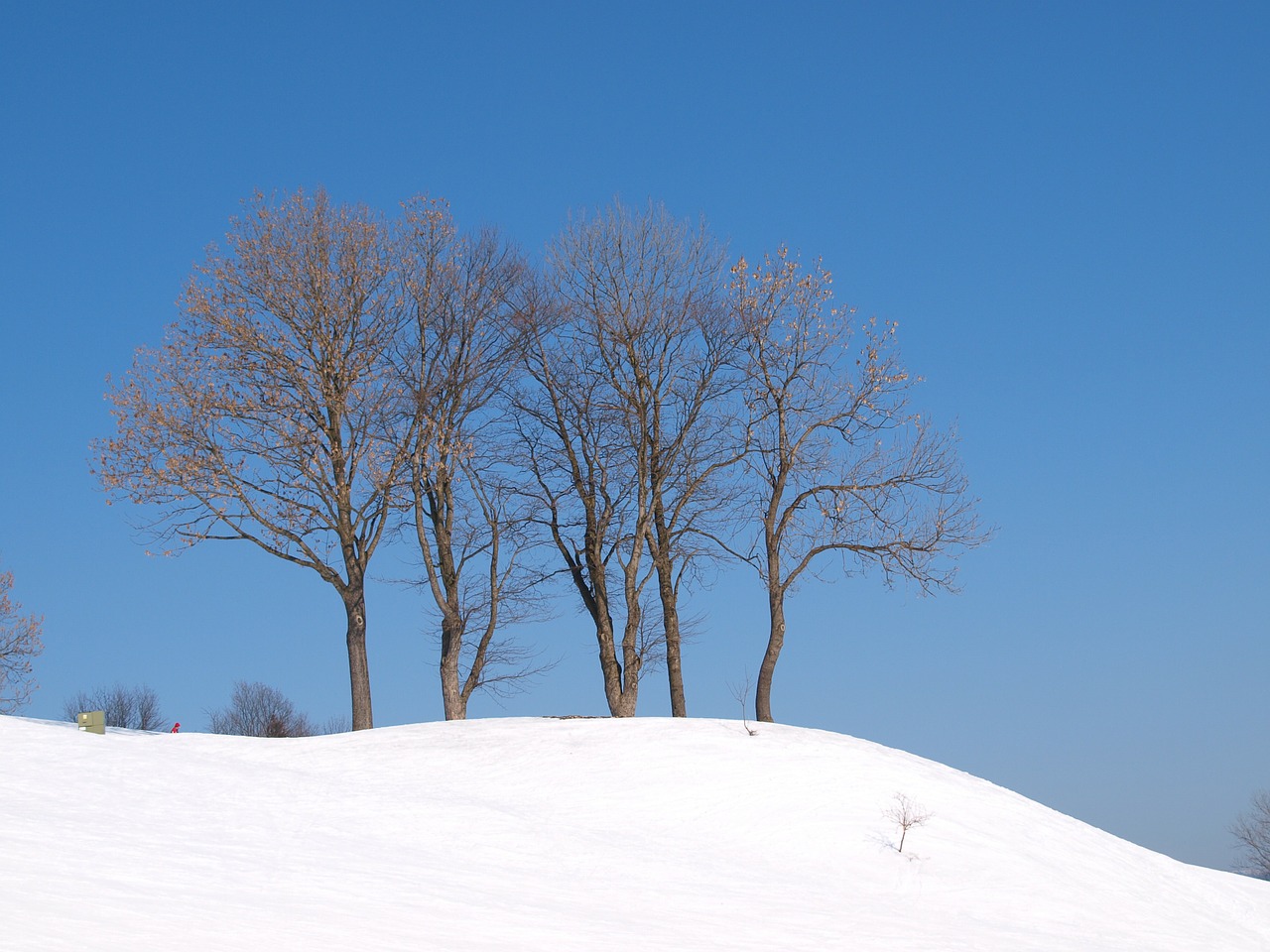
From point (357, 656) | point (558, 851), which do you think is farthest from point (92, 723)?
point (558, 851)

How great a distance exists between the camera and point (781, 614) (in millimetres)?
26500

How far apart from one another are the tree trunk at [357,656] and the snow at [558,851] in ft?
8.70

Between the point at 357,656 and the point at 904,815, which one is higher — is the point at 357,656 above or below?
above

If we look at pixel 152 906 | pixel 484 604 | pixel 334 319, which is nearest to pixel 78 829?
pixel 152 906

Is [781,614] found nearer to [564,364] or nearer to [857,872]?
[564,364]

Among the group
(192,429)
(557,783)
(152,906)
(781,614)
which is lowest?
(152,906)

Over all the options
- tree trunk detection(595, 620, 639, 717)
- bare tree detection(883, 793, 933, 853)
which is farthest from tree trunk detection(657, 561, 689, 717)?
bare tree detection(883, 793, 933, 853)

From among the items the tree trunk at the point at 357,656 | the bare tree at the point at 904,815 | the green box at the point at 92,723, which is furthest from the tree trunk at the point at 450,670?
the bare tree at the point at 904,815

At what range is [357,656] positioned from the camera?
2545 cm

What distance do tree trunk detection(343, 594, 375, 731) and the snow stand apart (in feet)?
8.70

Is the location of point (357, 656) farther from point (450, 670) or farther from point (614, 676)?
point (614, 676)

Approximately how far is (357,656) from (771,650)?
8.80 metres

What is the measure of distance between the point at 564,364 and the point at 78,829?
17.7 m

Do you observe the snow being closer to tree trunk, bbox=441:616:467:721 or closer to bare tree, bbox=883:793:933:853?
bare tree, bbox=883:793:933:853
